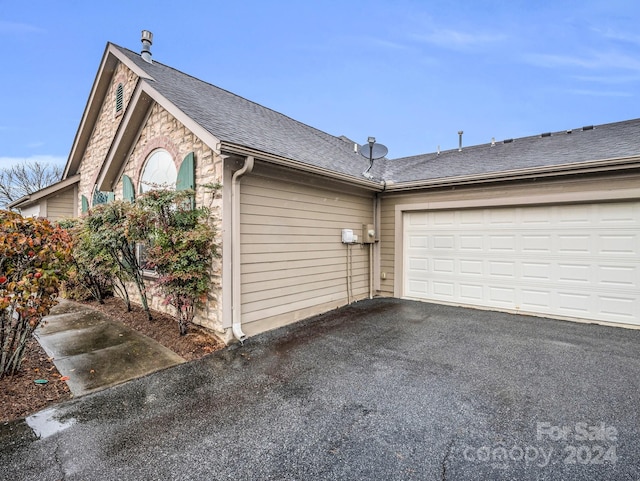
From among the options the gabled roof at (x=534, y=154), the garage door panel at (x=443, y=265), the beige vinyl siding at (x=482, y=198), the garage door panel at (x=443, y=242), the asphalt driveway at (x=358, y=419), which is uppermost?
the gabled roof at (x=534, y=154)

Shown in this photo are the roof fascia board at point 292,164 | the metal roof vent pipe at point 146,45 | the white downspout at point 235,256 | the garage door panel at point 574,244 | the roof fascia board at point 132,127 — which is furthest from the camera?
the metal roof vent pipe at point 146,45

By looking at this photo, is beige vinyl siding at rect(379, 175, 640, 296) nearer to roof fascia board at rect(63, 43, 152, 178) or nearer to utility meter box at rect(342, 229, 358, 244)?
utility meter box at rect(342, 229, 358, 244)

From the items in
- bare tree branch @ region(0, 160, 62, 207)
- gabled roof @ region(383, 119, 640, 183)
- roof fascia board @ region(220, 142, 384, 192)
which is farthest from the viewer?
bare tree branch @ region(0, 160, 62, 207)

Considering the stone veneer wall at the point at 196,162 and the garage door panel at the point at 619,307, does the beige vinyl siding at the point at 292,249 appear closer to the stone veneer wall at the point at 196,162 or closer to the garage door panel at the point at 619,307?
the stone veneer wall at the point at 196,162

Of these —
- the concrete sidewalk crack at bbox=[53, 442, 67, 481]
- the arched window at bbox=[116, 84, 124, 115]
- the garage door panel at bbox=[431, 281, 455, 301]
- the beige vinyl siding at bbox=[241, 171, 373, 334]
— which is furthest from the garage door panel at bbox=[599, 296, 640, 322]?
the arched window at bbox=[116, 84, 124, 115]

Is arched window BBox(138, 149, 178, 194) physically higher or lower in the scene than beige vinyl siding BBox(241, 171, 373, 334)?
higher

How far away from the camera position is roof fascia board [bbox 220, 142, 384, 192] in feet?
13.9

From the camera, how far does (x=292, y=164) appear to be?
501 cm

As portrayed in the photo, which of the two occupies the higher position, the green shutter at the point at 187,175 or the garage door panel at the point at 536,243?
the green shutter at the point at 187,175

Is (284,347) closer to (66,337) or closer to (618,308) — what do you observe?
(66,337)

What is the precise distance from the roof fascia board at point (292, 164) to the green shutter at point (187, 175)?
1.08 meters

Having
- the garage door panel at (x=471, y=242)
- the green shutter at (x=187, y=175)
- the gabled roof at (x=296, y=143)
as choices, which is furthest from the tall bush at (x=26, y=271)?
the garage door panel at (x=471, y=242)

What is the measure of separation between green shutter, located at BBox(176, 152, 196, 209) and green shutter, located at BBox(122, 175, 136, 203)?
1965mm

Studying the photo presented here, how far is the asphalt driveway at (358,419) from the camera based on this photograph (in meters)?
2.16
